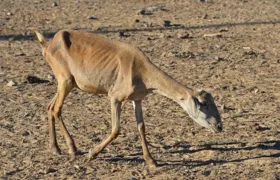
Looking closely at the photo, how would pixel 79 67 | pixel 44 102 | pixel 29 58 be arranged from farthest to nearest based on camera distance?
pixel 29 58 < pixel 44 102 < pixel 79 67

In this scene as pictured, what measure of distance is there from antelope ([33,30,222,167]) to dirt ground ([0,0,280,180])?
16.1 inches

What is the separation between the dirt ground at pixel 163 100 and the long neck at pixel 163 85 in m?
0.82

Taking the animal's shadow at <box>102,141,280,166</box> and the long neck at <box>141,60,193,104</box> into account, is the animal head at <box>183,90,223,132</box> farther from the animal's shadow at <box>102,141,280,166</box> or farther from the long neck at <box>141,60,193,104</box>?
the animal's shadow at <box>102,141,280,166</box>

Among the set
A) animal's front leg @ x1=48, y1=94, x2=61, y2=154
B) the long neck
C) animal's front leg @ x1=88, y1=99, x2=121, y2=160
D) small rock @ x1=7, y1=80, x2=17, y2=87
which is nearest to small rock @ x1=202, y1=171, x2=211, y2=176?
the long neck

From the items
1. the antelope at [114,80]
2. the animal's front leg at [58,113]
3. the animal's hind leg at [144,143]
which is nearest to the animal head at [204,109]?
the antelope at [114,80]

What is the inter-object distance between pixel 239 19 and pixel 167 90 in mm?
11384

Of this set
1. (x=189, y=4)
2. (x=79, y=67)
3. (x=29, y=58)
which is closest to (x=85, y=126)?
(x=79, y=67)

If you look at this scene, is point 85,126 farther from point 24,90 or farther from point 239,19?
point 239,19

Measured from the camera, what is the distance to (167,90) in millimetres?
9336

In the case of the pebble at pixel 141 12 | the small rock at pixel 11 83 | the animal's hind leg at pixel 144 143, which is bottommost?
the pebble at pixel 141 12

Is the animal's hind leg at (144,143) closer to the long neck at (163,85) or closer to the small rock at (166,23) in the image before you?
the long neck at (163,85)

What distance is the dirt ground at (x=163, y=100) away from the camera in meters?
9.39

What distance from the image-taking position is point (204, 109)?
905 centimetres

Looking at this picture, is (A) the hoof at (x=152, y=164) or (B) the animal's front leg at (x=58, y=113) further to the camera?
(B) the animal's front leg at (x=58, y=113)
